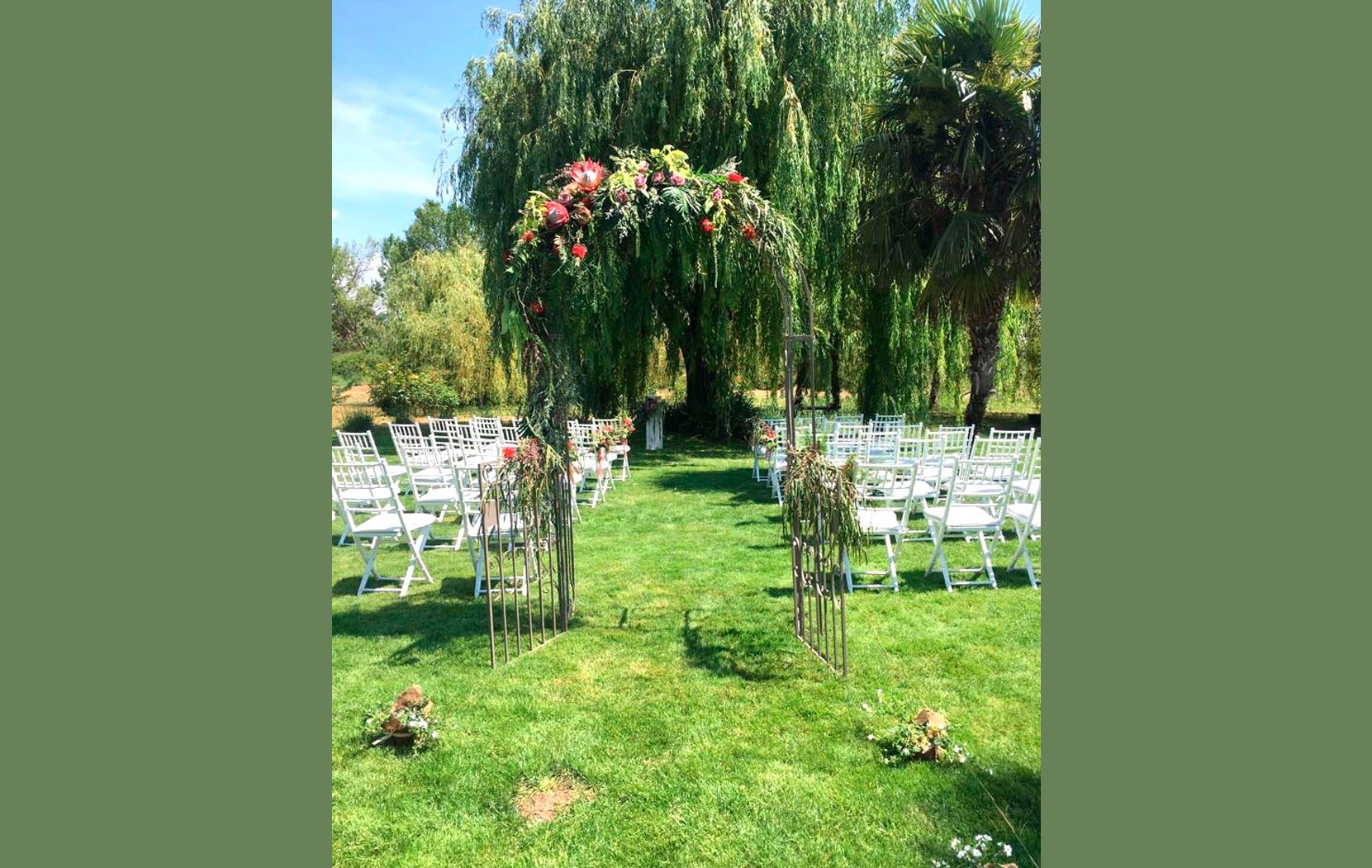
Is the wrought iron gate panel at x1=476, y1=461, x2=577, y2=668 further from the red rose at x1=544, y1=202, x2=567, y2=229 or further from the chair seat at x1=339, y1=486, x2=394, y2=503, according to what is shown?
the chair seat at x1=339, y1=486, x2=394, y2=503

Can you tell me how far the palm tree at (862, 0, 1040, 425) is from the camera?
34.7 feet

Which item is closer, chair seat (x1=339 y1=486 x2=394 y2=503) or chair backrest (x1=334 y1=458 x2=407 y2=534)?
chair backrest (x1=334 y1=458 x2=407 y2=534)

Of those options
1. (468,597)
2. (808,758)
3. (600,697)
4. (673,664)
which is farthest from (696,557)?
(808,758)

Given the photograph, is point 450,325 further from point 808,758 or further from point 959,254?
point 808,758

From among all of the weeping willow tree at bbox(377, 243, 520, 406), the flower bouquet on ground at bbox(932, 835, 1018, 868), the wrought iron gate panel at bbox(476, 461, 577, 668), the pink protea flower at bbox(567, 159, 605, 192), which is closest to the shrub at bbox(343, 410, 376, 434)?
the weeping willow tree at bbox(377, 243, 520, 406)

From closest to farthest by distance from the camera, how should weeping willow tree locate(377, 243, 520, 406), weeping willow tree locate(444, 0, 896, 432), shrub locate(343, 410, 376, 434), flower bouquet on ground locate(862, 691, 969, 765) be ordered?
flower bouquet on ground locate(862, 691, 969, 765)
weeping willow tree locate(444, 0, 896, 432)
shrub locate(343, 410, 376, 434)
weeping willow tree locate(377, 243, 520, 406)

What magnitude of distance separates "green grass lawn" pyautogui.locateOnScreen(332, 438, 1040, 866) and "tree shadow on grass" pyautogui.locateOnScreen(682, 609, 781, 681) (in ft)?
0.05

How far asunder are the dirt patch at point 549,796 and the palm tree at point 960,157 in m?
9.32

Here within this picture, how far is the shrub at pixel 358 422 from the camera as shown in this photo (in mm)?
18734

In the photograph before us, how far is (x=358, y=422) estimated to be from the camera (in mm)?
19094

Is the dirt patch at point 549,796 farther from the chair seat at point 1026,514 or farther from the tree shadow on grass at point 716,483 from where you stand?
the tree shadow on grass at point 716,483

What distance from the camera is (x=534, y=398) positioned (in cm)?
479

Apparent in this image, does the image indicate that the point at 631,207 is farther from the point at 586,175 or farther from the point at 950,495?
the point at 950,495

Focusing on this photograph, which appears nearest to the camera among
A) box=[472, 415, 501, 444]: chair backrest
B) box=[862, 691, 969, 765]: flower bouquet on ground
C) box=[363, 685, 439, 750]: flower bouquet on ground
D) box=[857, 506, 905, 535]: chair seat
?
box=[862, 691, 969, 765]: flower bouquet on ground
